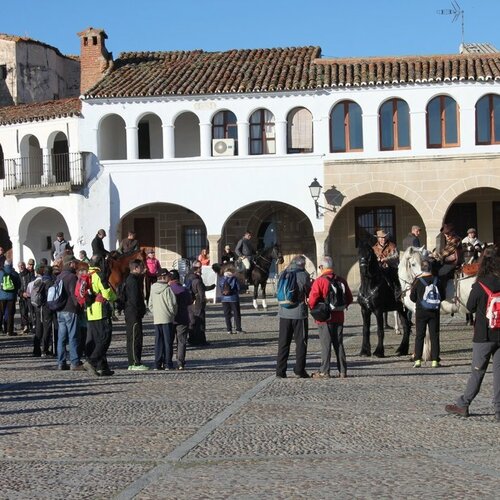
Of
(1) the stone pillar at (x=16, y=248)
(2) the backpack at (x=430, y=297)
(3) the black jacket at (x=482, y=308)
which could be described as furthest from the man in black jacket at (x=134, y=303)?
(1) the stone pillar at (x=16, y=248)

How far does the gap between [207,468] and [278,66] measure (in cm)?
3057

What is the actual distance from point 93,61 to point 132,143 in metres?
4.95

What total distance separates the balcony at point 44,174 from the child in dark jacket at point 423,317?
75.4 ft

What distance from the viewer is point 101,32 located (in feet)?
137

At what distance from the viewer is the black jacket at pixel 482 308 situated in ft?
37.3

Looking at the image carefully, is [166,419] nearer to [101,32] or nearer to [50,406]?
[50,406]

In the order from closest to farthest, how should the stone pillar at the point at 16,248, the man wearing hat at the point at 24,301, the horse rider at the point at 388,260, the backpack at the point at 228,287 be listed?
1. the horse rider at the point at 388,260
2. the backpack at the point at 228,287
3. the man wearing hat at the point at 24,301
4. the stone pillar at the point at 16,248

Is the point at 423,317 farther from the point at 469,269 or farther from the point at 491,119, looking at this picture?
the point at 491,119

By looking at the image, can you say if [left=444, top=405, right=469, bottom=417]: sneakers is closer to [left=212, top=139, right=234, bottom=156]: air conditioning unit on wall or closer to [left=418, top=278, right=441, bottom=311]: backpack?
[left=418, top=278, right=441, bottom=311]: backpack

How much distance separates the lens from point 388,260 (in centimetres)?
2025

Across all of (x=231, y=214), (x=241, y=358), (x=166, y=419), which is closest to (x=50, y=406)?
(x=166, y=419)

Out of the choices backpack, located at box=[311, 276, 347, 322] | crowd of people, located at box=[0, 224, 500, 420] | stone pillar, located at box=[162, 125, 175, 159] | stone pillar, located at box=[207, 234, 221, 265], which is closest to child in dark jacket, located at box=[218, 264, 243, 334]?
crowd of people, located at box=[0, 224, 500, 420]

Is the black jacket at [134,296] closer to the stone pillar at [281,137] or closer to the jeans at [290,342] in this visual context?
the jeans at [290,342]

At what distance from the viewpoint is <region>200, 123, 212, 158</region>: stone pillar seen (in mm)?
37438
